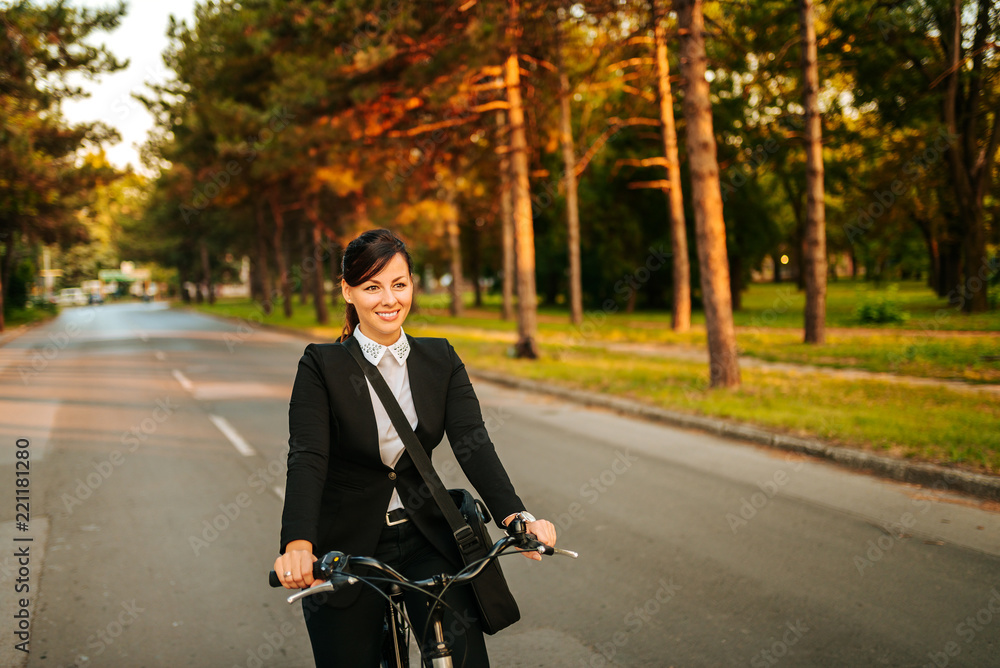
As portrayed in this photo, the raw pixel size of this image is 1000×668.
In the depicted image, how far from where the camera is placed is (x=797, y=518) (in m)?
5.81

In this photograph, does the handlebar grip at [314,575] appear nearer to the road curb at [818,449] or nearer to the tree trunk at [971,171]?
the road curb at [818,449]

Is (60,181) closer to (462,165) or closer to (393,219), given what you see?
(393,219)

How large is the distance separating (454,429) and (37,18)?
23141 millimetres

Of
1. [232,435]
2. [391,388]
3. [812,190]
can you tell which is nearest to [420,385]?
[391,388]

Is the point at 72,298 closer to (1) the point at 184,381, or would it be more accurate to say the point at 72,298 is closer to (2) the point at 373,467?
(1) the point at 184,381

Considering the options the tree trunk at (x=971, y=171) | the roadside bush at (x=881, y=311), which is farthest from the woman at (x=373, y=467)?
the tree trunk at (x=971, y=171)

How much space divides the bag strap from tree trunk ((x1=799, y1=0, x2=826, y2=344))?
49.9 feet

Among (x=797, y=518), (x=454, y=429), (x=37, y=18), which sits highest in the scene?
(x=37, y=18)

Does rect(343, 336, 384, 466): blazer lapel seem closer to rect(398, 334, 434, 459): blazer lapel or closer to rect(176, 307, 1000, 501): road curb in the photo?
rect(398, 334, 434, 459): blazer lapel

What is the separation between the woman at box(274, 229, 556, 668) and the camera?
7.38 feet

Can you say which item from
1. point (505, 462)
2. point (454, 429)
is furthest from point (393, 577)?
point (505, 462)

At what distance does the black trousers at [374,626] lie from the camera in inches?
86.2

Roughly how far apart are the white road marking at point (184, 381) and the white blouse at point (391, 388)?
487 inches

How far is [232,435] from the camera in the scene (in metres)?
9.49
